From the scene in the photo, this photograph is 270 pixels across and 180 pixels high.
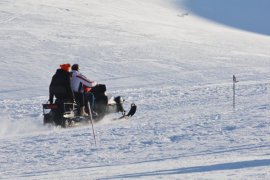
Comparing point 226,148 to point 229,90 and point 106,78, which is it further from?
point 106,78

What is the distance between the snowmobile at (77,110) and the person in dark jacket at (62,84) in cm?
15

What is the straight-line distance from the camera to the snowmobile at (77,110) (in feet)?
45.9

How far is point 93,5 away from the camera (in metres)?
53.3

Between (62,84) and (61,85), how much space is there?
34 mm

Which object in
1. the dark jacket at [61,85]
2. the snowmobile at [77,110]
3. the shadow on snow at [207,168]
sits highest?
the dark jacket at [61,85]

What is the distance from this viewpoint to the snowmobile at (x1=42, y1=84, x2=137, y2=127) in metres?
14.0

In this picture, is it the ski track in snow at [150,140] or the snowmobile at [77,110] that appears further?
the snowmobile at [77,110]

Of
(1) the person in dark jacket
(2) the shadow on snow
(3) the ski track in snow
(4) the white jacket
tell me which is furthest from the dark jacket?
(2) the shadow on snow

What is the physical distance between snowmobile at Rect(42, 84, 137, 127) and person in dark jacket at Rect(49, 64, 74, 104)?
0.15 meters

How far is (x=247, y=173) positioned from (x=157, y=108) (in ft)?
32.5

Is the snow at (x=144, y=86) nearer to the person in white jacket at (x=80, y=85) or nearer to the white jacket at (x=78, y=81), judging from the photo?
the person in white jacket at (x=80, y=85)

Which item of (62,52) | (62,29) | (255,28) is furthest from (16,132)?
(255,28)

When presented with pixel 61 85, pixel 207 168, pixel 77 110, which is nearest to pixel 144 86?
pixel 77 110

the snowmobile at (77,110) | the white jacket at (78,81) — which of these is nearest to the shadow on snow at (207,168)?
the snowmobile at (77,110)
